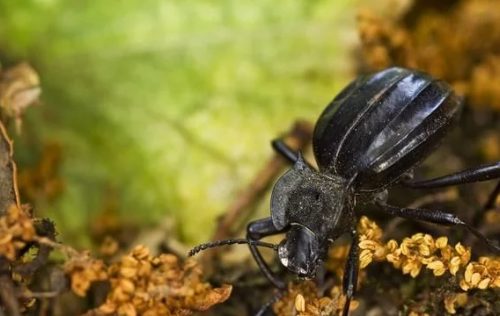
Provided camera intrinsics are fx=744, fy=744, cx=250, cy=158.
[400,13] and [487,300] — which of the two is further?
[400,13]

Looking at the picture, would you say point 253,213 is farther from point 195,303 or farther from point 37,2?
point 37,2

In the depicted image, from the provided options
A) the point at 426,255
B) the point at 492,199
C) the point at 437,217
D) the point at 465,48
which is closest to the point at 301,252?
the point at 426,255

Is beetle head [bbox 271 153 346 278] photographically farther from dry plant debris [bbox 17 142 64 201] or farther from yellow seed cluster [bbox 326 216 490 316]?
dry plant debris [bbox 17 142 64 201]

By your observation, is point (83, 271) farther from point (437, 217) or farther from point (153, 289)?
point (437, 217)

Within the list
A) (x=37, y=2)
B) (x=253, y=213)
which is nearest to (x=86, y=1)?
(x=37, y=2)

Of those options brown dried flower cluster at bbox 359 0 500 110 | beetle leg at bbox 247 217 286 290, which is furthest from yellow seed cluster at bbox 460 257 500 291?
brown dried flower cluster at bbox 359 0 500 110

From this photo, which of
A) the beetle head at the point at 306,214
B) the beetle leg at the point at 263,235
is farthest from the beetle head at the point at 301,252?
the beetle leg at the point at 263,235
